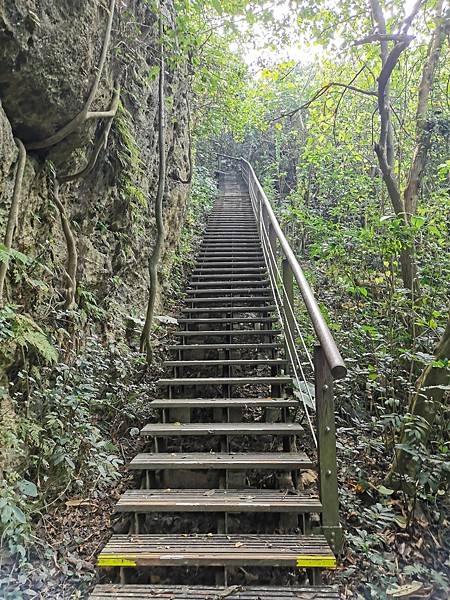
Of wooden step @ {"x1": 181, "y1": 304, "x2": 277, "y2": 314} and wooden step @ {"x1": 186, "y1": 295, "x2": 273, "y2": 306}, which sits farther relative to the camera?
wooden step @ {"x1": 186, "y1": 295, "x2": 273, "y2": 306}

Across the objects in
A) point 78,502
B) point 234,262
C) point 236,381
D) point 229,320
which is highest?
point 234,262

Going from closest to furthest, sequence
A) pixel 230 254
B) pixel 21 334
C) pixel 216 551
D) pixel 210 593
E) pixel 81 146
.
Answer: pixel 210 593 < pixel 216 551 < pixel 21 334 < pixel 81 146 < pixel 230 254

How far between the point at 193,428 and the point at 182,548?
89 cm

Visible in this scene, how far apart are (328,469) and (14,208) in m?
2.33

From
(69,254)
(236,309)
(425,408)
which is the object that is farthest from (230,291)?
(425,408)

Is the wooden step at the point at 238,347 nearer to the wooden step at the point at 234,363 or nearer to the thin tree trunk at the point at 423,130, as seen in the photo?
the wooden step at the point at 234,363

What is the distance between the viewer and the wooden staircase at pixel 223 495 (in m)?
1.95

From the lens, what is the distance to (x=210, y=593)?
1.86 metres

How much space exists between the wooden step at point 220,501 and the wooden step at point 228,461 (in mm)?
136

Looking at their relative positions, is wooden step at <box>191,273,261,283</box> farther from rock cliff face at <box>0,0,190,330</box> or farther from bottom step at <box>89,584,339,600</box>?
bottom step at <box>89,584,339,600</box>

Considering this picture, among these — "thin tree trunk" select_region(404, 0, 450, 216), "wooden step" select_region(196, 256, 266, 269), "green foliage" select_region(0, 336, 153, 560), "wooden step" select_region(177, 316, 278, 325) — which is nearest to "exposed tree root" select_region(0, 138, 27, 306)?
"green foliage" select_region(0, 336, 153, 560)

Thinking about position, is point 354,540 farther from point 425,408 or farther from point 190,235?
point 190,235

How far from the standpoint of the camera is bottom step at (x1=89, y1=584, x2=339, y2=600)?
1832mm

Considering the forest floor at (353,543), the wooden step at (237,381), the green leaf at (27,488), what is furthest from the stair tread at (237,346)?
the green leaf at (27,488)
